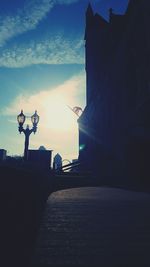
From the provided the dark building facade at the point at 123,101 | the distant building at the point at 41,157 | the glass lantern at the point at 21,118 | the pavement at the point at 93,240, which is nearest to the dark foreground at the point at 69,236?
the pavement at the point at 93,240

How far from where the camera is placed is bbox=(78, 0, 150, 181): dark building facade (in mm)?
9562

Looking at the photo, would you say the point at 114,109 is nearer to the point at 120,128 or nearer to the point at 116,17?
the point at 120,128

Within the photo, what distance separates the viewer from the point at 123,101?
12.2 metres

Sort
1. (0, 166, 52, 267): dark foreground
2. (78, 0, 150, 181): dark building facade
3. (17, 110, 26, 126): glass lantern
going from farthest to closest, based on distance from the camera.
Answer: (17, 110, 26, 126): glass lantern → (78, 0, 150, 181): dark building facade → (0, 166, 52, 267): dark foreground

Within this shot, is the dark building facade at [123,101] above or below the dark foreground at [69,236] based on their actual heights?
above

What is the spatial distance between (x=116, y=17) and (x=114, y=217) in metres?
17.5

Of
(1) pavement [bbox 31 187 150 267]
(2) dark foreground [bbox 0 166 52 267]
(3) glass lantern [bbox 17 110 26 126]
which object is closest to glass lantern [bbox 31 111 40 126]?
(3) glass lantern [bbox 17 110 26 126]

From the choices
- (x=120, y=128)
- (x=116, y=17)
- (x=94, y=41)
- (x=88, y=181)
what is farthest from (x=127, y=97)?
(x=94, y=41)

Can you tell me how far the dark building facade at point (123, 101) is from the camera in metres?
9.56

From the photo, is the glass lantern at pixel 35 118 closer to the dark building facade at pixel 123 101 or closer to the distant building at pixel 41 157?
the distant building at pixel 41 157

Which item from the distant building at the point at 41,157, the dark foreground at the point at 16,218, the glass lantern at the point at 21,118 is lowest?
the dark foreground at the point at 16,218

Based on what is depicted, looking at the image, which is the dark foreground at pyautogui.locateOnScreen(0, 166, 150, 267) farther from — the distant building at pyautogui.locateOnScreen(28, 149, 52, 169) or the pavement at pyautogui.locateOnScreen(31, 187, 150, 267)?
the distant building at pyautogui.locateOnScreen(28, 149, 52, 169)

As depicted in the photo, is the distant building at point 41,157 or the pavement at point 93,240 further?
the distant building at point 41,157

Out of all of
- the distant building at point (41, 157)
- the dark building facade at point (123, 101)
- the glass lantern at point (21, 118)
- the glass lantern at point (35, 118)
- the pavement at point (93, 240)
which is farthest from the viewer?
the distant building at point (41, 157)
